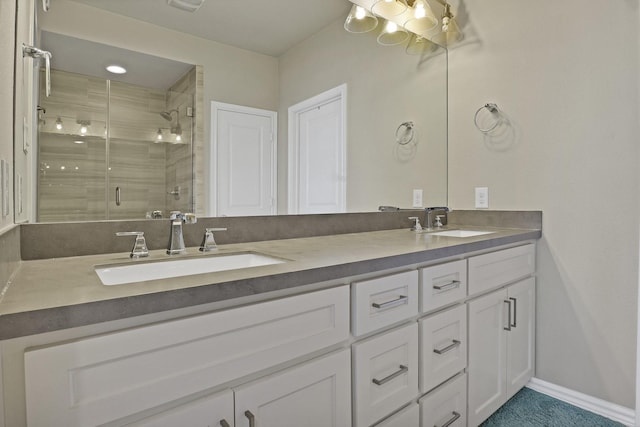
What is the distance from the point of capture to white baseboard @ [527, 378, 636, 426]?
1613 millimetres

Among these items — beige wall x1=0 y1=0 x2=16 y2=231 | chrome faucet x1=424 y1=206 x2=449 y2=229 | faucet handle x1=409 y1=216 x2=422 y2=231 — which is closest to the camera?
beige wall x1=0 y1=0 x2=16 y2=231

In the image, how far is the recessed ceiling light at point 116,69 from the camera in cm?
114

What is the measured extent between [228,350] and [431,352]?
2.54ft

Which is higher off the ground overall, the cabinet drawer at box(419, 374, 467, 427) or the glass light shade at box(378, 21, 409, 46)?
the glass light shade at box(378, 21, 409, 46)

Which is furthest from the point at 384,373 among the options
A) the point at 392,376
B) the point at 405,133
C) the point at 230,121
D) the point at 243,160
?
the point at 405,133

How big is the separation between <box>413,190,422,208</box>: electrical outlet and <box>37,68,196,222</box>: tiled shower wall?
1.42m

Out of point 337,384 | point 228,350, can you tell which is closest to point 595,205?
point 337,384

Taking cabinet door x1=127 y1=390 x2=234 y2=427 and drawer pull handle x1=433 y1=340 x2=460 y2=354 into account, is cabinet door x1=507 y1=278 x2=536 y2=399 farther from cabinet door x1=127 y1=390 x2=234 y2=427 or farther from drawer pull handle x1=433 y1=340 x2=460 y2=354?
cabinet door x1=127 y1=390 x2=234 y2=427

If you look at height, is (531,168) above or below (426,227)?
above

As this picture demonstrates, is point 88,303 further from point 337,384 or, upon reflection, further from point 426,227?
point 426,227

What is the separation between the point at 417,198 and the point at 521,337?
0.93m

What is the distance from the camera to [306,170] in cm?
169

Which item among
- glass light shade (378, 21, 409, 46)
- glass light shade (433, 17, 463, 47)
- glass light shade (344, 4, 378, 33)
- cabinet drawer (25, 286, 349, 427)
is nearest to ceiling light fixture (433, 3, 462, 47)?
glass light shade (433, 17, 463, 47)

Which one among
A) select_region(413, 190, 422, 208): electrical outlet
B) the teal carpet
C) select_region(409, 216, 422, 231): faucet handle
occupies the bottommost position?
the teal carpet
